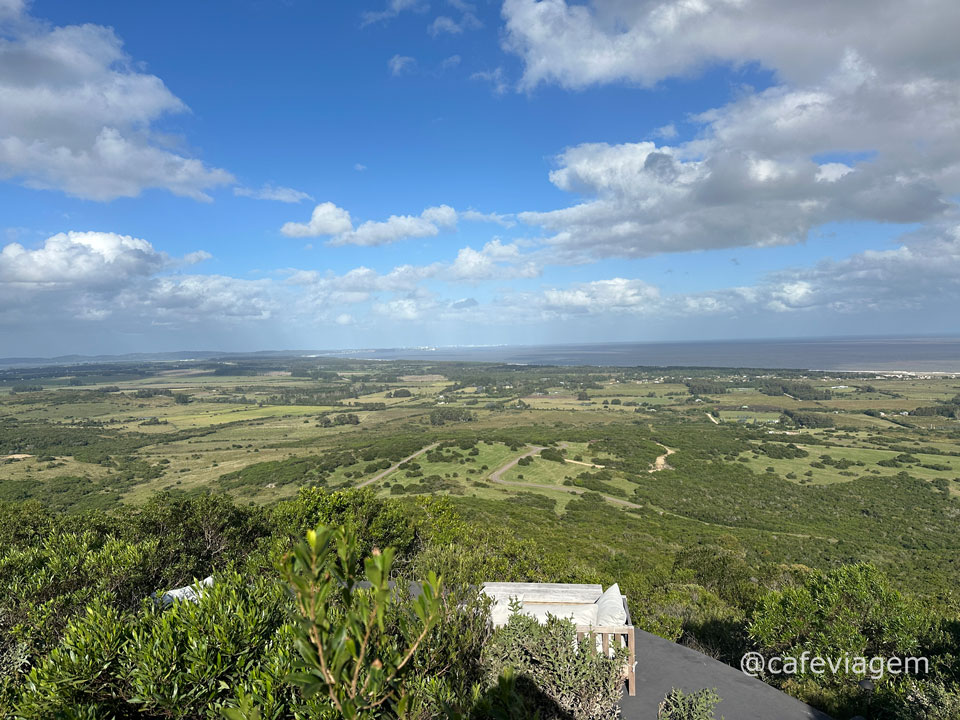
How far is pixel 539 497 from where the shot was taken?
218 ft

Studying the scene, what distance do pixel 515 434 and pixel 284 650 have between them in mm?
109719

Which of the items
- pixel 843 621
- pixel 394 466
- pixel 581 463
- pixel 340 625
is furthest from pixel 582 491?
pixel 340 625

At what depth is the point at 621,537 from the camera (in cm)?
4766

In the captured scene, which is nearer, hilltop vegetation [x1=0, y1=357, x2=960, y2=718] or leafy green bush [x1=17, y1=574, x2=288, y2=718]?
leafy green bush [x1=17, y1=574, x2=288, y2=718]

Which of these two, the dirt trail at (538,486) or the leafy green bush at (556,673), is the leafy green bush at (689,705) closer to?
the leafy green bush at (556,673)

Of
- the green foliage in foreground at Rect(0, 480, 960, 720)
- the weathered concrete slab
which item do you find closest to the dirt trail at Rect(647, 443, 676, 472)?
the green foliage in foreground at Rect(0, 480, 960, 720)

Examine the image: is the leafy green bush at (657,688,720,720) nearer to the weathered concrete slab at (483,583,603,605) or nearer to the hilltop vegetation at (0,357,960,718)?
the weathered concrete slab at (483,583,603,605)

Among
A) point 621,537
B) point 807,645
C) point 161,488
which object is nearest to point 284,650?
point 807,645

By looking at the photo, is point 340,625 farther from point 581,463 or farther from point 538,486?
point 581,463

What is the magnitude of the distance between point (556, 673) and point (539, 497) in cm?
5950

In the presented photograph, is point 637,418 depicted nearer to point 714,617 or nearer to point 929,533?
point 929,533

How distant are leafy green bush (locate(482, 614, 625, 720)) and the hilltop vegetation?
11.1 feet

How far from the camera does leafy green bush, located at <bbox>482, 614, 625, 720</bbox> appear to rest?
8.81m

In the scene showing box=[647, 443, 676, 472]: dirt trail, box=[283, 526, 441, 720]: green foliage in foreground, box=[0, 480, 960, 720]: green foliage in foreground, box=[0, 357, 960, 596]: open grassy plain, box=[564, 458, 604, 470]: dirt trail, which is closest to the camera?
box=[283, 526, 441, 720]: green foliage in foreground
